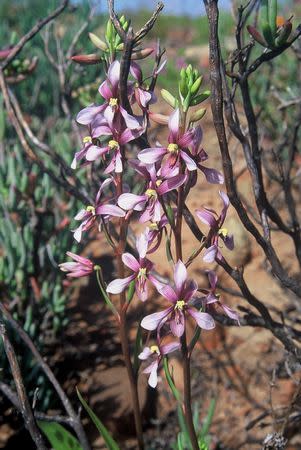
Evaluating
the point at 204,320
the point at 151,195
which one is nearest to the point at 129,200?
the point at 151,195

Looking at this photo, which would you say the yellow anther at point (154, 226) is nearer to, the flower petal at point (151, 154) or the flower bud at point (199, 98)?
the flower petal at point (151, 154)

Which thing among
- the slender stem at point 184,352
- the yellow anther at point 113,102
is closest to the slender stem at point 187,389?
the slender stem at point 184,352

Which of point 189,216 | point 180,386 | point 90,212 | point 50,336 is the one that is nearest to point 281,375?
point 180,386

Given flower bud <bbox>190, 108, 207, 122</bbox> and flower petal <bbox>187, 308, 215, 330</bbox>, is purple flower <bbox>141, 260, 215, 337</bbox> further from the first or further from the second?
flower bud <bbox>190, 108, 207, 122</bbox>

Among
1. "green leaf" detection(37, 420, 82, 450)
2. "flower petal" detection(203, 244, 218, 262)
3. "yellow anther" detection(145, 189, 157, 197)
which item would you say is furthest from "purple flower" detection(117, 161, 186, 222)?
"green leaf" detection(37, 420, 82, 450)

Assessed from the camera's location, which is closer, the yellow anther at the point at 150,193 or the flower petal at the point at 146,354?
the yellow anther at the point at 150,193

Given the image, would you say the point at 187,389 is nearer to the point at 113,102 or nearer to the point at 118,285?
the point at 118,285

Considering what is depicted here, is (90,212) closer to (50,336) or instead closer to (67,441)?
(67,441)
